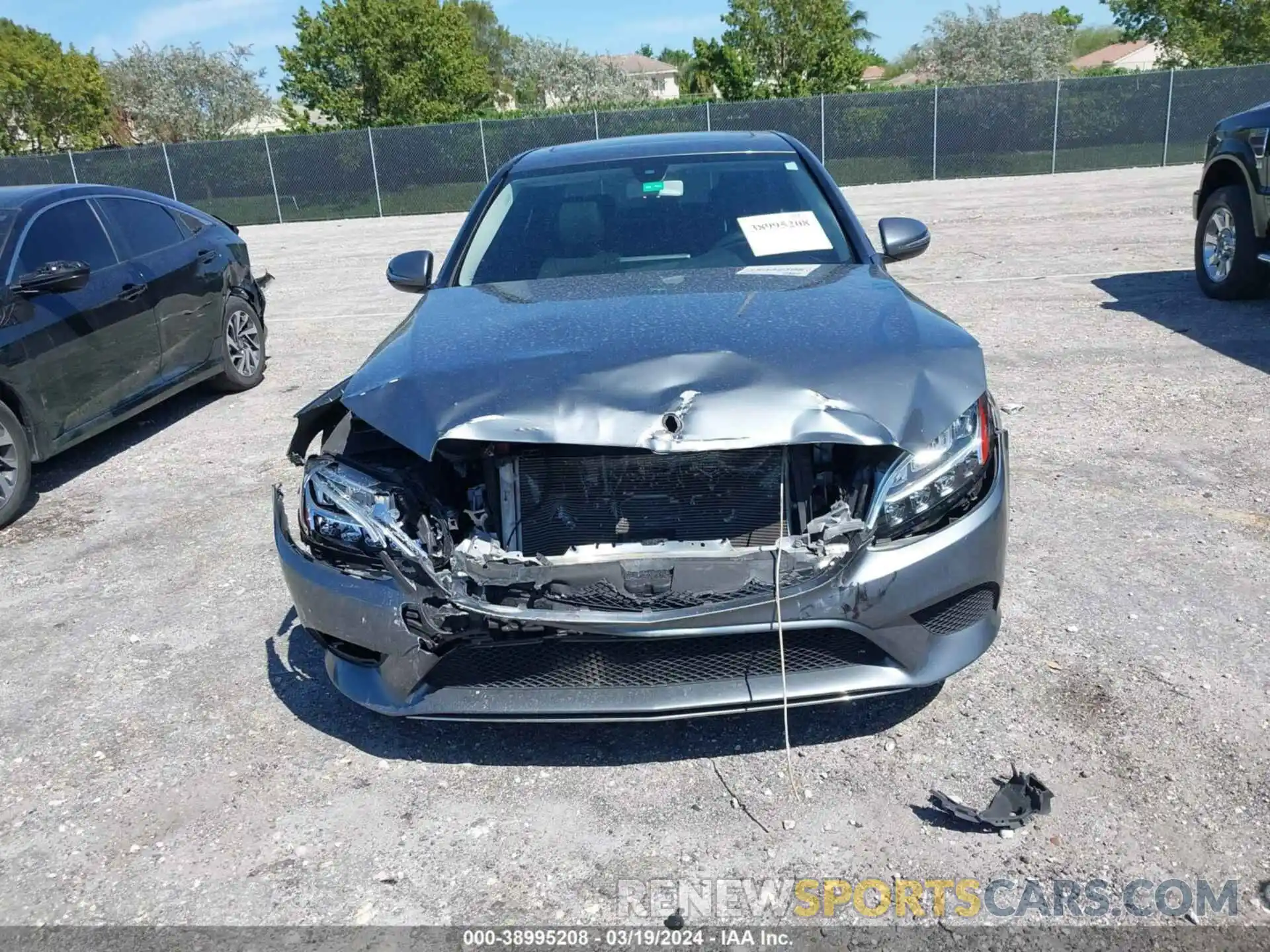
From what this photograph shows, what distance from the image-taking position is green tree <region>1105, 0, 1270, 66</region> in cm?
3462

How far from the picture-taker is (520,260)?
4.37 m

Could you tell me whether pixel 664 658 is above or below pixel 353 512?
below

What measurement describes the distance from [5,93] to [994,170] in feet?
104

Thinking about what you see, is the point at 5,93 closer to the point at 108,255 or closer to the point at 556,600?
the point at 108,255

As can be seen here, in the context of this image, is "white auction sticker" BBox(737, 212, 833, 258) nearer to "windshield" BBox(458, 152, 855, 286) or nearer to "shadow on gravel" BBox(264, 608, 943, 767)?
"windshield" BBox(458, 152, 855, 286)

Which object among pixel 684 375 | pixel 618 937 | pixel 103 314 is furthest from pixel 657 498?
pixel 103 314

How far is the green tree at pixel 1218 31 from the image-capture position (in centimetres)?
3462

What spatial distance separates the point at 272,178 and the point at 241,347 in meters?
19.5

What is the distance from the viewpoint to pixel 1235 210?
830 centimetres

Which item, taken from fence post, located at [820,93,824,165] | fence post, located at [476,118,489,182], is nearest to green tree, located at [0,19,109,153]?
fence post, located at [476,118,489,182]

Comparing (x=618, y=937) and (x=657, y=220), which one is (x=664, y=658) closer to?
(x=618, y=937)

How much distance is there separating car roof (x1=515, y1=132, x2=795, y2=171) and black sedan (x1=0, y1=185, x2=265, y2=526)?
2.70 meters

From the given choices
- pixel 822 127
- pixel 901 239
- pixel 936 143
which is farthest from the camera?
pixel 822 127

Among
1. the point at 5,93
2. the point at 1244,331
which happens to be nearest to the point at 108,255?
the point at 1244,331
